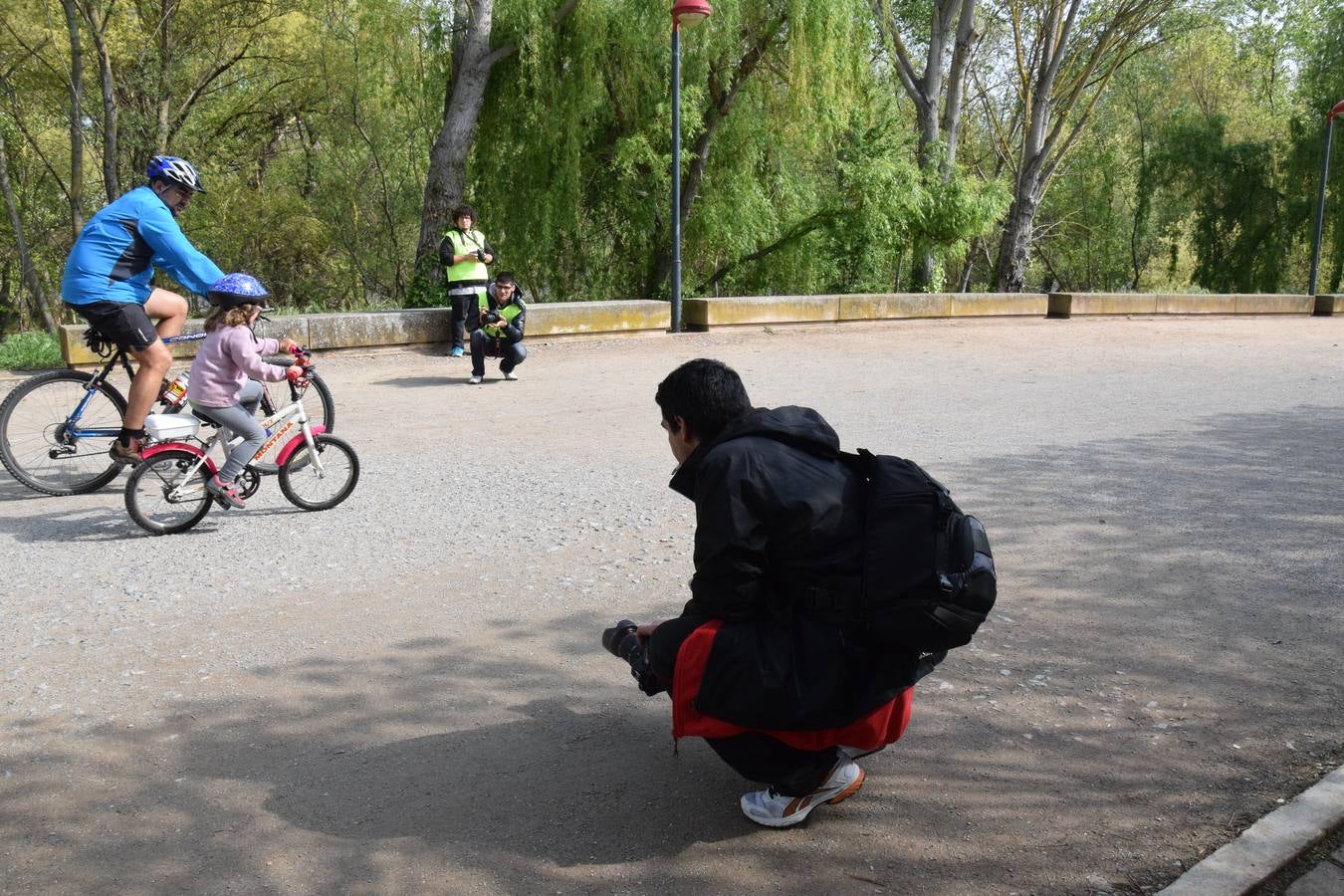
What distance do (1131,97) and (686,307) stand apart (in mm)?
31635

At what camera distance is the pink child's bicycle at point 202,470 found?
5871mm

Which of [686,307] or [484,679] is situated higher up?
[686,307]

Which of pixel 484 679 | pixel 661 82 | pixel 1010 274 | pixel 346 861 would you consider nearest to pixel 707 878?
pixel 346 861

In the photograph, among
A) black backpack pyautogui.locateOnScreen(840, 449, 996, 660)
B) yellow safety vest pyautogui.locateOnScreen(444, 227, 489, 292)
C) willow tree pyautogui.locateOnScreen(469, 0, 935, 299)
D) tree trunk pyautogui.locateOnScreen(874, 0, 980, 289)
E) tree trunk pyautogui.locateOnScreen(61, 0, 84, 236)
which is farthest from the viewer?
tree trunk pyautogui.locateOnScreen(874, 0, 980, 289)

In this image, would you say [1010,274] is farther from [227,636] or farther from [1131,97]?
[227,636]

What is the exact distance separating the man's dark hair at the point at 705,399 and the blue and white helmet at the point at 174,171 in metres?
4.47

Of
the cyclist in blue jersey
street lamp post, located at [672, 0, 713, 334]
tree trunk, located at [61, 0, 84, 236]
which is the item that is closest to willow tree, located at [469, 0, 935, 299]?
street lamp post, located at [672, 0, 713, 334]

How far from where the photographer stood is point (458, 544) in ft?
19.1

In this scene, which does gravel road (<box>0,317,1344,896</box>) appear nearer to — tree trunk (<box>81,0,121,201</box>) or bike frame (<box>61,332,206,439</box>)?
bike frame (<box>61,332,206,439</box>)

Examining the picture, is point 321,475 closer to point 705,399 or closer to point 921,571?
point 705,399

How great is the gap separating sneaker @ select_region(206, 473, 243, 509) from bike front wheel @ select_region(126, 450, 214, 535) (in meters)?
0.03

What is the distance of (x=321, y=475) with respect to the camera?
648cm

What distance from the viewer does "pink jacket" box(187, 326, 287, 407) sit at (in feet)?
19.5

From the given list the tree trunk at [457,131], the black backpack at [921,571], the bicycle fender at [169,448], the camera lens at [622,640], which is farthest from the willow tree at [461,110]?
the black backpack at [921,571]
